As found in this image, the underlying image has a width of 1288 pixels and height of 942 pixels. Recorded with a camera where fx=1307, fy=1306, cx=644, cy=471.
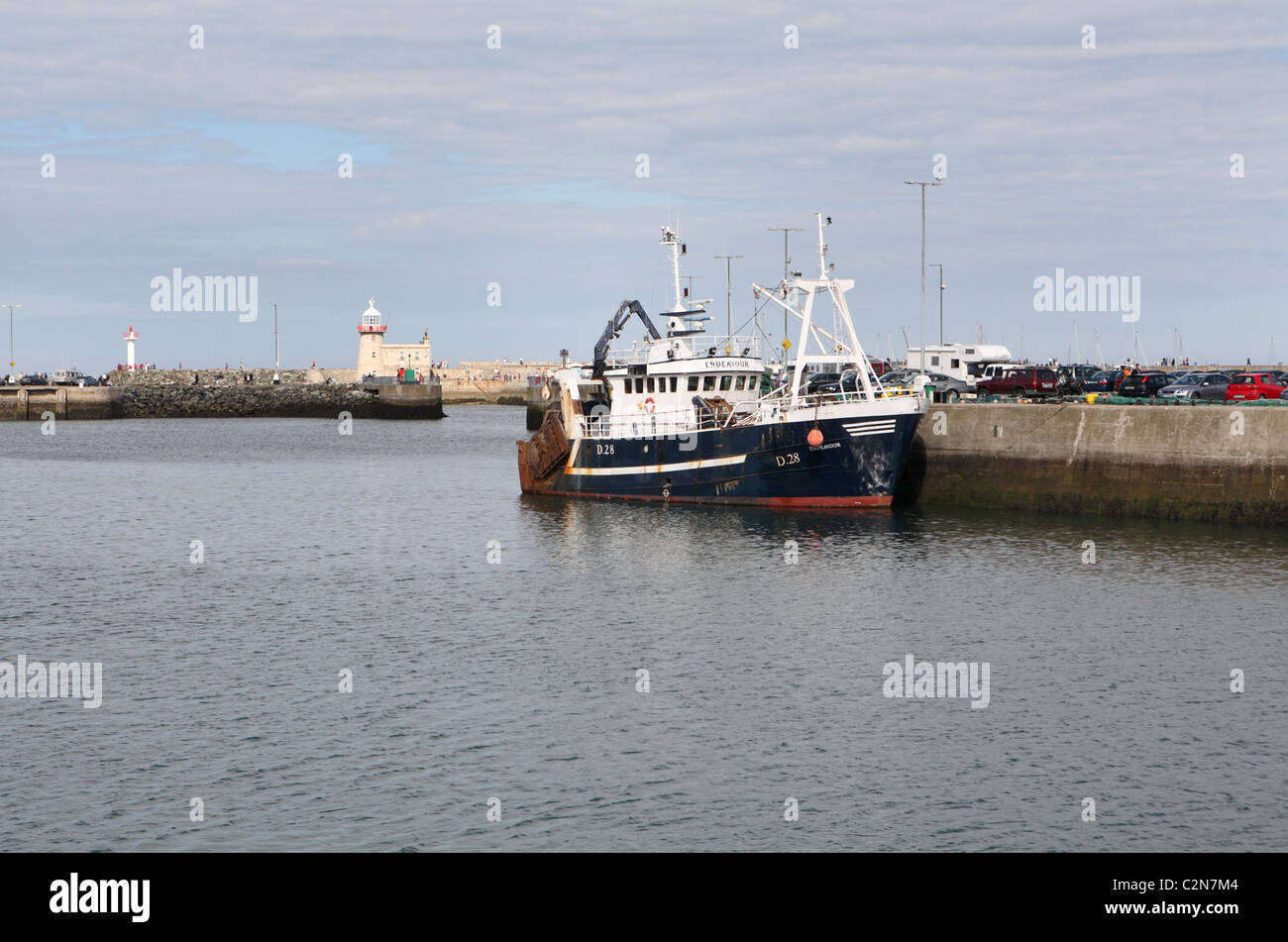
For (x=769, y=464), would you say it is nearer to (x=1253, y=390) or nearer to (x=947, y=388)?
(x=947, y=388)

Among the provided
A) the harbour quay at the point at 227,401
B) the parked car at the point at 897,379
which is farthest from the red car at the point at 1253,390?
the harbour quay at the point at 227,401

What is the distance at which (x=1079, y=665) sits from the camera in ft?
86.0

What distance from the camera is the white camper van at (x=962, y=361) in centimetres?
8488

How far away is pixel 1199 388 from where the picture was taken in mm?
57094

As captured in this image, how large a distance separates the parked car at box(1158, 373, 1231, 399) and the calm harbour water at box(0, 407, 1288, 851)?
46.5 feet

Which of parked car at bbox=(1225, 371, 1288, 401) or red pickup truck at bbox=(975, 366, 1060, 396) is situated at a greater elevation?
red pickup truck at bbox=(975, 366, 1060, 396)

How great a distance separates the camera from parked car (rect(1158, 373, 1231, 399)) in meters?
56.2

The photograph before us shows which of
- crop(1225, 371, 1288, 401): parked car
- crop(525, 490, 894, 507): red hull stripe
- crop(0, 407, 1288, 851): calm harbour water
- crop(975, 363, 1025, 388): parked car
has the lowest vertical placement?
crop(0, 407, 1288, 851): calm harbour water

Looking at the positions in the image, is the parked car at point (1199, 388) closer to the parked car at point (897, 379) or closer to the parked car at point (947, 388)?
the parked car at point (947, 388)

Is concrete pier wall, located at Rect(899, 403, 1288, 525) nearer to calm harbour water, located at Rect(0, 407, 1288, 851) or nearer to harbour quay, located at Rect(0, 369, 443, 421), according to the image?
calm harbour water, located at Rect(0, 407, 1288, 851)

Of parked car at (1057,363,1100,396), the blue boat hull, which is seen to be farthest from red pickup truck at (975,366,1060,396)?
the blue boat hull

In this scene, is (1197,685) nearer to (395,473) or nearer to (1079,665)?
(1079,665)
